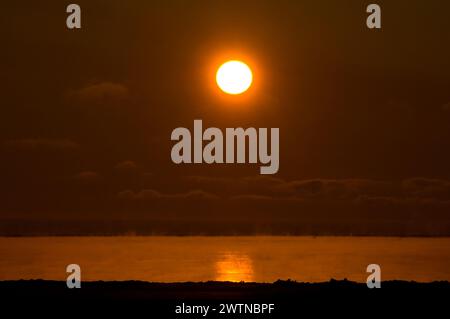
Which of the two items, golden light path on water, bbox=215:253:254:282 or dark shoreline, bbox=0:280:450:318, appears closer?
dark shoreline, bbox=0:280:450:318

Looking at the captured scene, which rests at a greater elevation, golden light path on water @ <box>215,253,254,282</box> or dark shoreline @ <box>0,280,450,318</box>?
golden light path on water @ <box>215,253,254,282</box>

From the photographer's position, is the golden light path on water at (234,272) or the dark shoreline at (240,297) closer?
the dark shoreline at (240,297)

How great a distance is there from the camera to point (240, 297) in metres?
38.4

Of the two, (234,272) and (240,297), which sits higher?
(234,272)

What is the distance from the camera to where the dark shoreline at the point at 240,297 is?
31875 millimetres

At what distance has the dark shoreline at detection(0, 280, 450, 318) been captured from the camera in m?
31.9

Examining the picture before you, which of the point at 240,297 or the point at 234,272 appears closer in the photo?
the point at 240,297

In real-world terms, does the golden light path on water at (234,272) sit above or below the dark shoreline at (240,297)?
above
